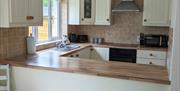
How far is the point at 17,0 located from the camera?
223 cm

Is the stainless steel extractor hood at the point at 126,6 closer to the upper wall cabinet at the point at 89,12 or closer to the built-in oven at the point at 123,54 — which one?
the upper wall cabinet at the point at 89,12

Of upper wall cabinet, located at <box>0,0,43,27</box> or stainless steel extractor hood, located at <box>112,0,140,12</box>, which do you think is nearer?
upper wall cabinet, located at <box>0,0,43,27</box>

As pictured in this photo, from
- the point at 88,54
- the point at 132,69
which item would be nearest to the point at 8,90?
the point at 132,69

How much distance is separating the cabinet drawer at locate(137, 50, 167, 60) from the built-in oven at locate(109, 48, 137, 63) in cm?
11

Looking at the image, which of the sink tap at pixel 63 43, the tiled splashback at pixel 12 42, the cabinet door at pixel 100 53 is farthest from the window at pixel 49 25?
the cabinet door at pixel 100 53

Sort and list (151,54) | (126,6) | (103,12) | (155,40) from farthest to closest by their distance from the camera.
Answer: (103,12) < (126,6) < (155,40) < (151,54)

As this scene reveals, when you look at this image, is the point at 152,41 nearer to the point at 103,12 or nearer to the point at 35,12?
the point at 103,12

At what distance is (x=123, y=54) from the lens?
4051mm

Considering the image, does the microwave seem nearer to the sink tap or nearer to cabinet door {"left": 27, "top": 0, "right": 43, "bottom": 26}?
the sink tap

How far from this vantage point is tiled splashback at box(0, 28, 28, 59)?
2410 mm

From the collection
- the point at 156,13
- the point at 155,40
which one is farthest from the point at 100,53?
the point at 156,13

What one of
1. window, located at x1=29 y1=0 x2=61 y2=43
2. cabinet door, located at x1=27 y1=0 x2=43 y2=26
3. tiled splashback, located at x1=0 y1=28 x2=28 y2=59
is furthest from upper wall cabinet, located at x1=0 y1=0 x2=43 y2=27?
window, located at x1=29 y1=0 x2=61 y2=43

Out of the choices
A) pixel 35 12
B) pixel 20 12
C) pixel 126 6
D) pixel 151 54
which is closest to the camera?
pixel 20 12

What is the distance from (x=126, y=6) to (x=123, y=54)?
998 millimetres
